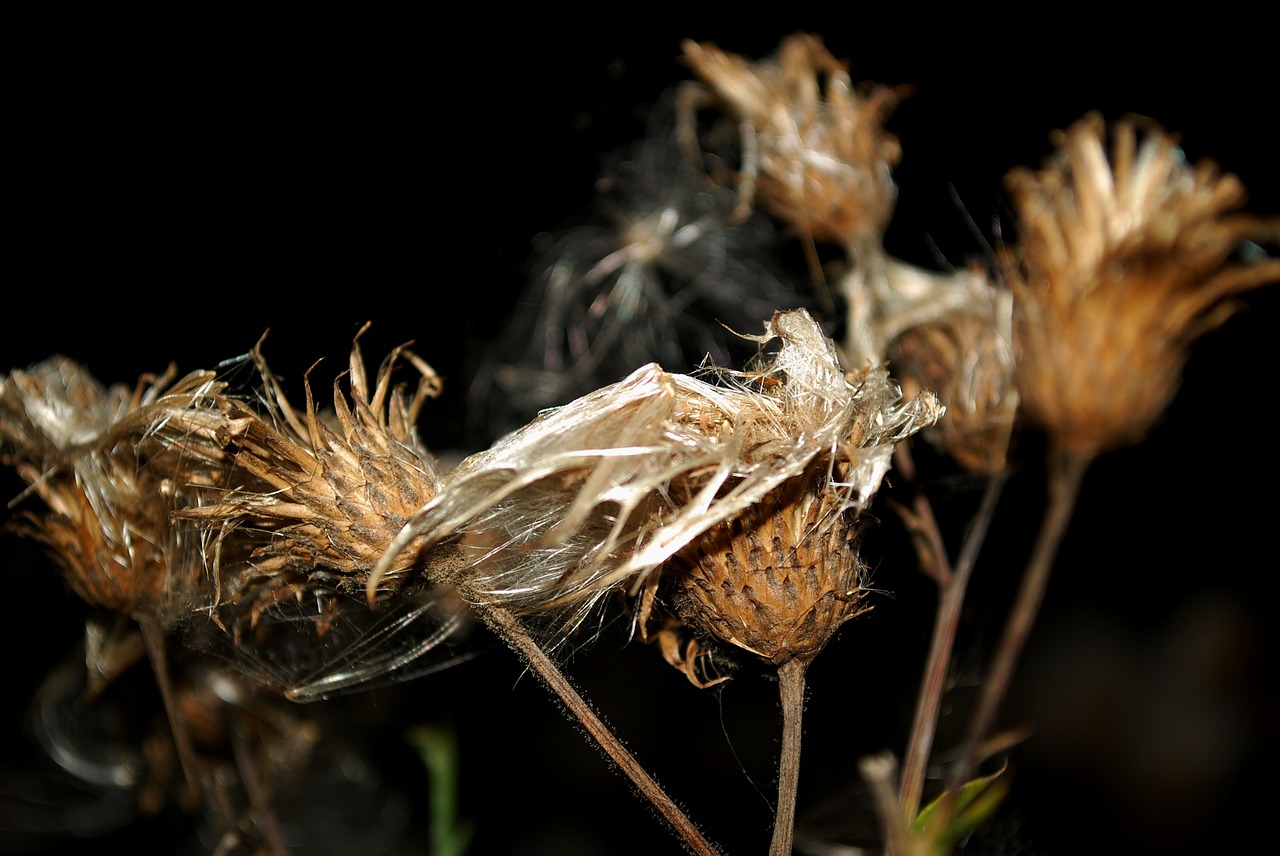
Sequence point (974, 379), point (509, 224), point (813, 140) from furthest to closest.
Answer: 1. point (509, 224)
2. point (813, 140)
3. point (974, 379)

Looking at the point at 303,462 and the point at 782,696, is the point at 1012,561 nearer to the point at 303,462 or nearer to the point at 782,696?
the point at 782,696

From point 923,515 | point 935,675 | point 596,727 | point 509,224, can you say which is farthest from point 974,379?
point 509,224

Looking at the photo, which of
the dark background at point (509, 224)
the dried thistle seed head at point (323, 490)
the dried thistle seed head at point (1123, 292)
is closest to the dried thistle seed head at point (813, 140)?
the dark background at point (509, 224)

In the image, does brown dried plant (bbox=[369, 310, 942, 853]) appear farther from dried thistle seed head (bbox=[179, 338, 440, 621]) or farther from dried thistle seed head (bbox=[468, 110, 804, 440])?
dried thistle seed head (bbox=[468, 110, 804, 440])

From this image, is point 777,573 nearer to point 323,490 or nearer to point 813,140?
point 323,490

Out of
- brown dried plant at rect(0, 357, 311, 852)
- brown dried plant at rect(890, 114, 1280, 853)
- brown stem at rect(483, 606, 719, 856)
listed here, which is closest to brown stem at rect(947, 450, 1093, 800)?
brown dried plant at rect(890, 114, 1280, 853)

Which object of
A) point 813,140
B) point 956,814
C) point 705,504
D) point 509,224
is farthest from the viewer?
point 509,224

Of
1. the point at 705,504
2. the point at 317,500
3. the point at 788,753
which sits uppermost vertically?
the point at 317,500
